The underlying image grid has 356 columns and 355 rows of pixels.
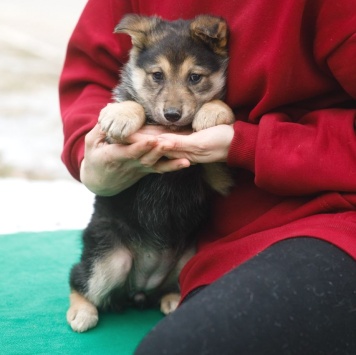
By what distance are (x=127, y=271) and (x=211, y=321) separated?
961mm

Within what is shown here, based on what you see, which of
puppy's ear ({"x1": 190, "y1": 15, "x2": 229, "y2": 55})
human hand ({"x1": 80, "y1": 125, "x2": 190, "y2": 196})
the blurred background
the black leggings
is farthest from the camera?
the blurred background

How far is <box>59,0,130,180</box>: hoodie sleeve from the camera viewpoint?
2.34m

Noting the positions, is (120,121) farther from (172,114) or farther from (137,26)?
(137,26)

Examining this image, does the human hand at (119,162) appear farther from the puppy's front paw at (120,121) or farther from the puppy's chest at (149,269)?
the puppy's chest at (149,269)

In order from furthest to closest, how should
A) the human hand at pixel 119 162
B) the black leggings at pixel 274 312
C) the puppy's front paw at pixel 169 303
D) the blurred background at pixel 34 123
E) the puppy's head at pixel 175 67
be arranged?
the blurred background at pixel 34 123, the puppy's front paw at pixel 169 303, the puppy's head at pixel 175 67, the human hand at pixel 119 162, the black leggings at pixel 274 312

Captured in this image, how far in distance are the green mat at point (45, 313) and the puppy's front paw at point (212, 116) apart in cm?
78

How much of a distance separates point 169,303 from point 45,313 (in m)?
0.46

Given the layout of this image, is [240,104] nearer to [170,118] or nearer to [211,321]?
[170,118]

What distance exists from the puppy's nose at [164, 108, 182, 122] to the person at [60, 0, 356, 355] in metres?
0.05

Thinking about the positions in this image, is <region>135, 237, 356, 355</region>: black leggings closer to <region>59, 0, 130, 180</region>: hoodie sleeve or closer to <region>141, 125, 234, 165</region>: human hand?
<region>141, 125, 234, 165</region>: human hand

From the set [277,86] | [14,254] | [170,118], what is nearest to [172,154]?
[170,118]

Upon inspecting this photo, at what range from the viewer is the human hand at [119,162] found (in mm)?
1891

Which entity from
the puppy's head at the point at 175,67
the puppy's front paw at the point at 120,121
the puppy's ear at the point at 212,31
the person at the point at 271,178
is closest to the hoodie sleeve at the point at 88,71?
the person at the point at 271,178

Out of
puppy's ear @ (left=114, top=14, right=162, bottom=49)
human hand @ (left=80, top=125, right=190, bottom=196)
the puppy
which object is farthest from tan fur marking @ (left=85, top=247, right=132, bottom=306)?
puppy's ear @ (left=114, top=14, right=162, bottom=49)
